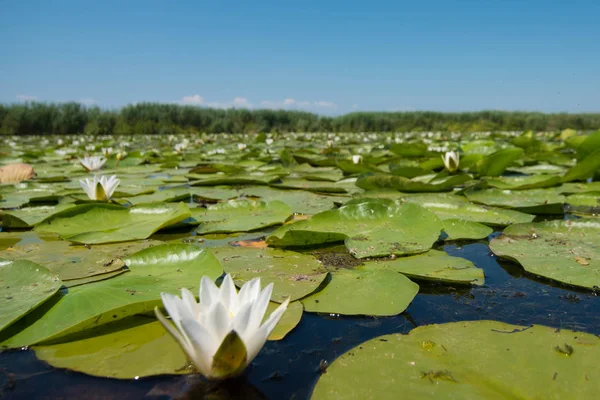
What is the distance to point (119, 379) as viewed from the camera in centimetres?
74

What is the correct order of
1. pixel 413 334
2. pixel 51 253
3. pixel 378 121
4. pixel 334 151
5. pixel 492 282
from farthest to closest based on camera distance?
1. pixel 378 121
2. pixel 334 151
3. pixel 51 253
4. pixel 492 282
5. pixel 413 334

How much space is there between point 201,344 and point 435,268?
839 millimetres

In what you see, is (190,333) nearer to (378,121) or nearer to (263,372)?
(263,372)

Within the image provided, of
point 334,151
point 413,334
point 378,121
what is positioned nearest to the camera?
point 413,334

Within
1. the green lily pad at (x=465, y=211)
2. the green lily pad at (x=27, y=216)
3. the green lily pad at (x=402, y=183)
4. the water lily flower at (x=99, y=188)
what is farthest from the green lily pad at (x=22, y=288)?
the green lily pad at (x=402, y=183)

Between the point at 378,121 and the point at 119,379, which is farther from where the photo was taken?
the point at 378,121

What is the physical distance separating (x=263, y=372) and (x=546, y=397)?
485 millimetres

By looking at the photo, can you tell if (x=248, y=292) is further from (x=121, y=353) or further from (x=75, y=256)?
(x=75, y=256)

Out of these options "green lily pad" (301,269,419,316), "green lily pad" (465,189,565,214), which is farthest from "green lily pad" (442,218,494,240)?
"green lily pad" (301,269,419,316)

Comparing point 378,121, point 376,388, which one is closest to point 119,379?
point 376,388

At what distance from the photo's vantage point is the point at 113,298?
98 cm

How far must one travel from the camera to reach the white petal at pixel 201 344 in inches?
24.8

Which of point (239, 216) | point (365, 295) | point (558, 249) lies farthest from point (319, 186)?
point (365, 295)

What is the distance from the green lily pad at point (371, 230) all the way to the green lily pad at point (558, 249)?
26cm
